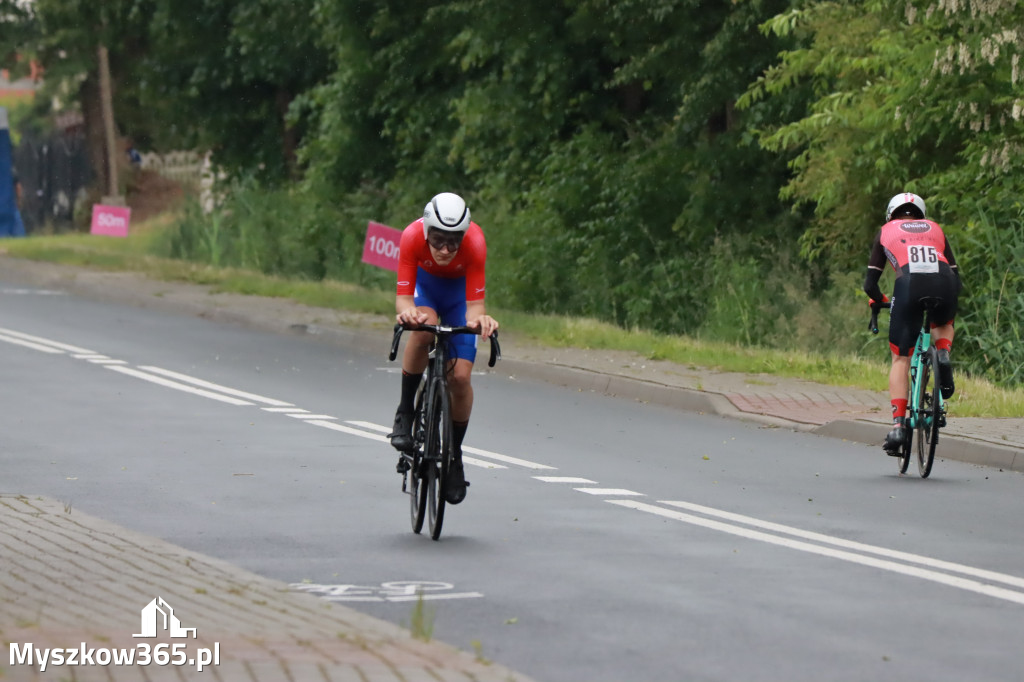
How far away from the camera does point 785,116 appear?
76.4 feet

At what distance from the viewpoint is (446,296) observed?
9578 mm

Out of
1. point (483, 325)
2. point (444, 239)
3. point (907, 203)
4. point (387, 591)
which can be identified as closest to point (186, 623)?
point (387, 591)

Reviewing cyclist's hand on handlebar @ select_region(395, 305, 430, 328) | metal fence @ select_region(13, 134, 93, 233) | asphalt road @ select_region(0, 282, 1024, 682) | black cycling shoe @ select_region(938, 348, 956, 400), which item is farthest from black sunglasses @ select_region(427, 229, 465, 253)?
metal fence @ select_region(13, 134, 93, 233)

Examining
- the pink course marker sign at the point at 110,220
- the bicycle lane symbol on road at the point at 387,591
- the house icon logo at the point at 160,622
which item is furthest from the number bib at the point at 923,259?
the pink course marker sign at the point at 110,220

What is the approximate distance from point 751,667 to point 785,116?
17630 millimetres

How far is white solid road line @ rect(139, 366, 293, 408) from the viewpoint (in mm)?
15680

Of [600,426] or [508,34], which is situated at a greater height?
[508,34]

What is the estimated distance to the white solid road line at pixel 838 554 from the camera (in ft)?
25.9

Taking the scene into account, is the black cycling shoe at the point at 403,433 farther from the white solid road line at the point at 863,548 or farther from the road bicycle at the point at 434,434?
the white solid road line at the point at 863,548

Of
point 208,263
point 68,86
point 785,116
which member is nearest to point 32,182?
point 68,86

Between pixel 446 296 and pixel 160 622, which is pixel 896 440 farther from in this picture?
pixel 160 622

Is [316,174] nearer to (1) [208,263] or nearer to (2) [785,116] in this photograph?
(1) [208,263]

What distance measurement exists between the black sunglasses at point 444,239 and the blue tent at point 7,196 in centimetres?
4008

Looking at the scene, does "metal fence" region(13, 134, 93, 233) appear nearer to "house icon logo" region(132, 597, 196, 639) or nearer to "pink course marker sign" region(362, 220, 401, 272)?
"pink course marker sign" region(362, 220, 401, 272)
